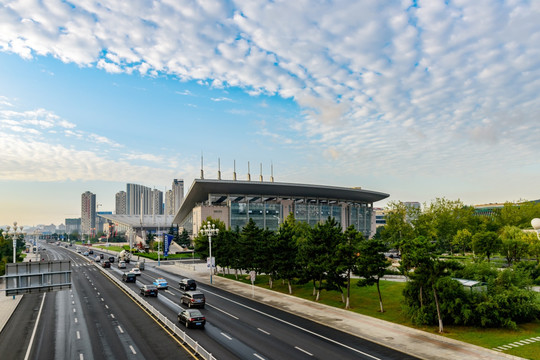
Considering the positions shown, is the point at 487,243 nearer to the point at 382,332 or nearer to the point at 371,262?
the point at 371,262

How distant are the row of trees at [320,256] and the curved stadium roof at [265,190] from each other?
5763cm

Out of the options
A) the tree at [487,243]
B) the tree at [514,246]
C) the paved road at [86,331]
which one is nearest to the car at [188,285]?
the paved road at [86,331]

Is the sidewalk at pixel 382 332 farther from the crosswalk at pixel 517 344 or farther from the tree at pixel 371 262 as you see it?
the tree at pixel 371 262

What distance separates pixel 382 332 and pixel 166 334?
16.8m

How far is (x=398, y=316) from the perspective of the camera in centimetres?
3275

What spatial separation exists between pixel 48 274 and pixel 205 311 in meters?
15.9

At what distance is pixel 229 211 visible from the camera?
393 ft

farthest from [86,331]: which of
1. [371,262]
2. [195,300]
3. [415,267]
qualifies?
[415,267]

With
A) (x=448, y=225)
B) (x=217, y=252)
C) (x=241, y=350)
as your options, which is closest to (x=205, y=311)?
(x=241, y=350)

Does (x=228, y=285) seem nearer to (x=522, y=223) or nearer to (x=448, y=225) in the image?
(x=448, y=225)

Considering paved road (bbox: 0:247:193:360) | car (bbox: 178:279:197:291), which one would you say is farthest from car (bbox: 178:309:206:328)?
car (bbox: 178:279:197:291)

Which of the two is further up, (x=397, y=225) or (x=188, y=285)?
(x=397, y=225)

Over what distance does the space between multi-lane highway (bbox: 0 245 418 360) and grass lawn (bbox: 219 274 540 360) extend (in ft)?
21.0

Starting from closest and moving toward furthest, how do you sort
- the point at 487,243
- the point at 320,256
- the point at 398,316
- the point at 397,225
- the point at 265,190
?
1. the point at 398,316
2. the point at 320,256
3. the point at 487,243
4. the point at 397,225
5. the point at 265,190
